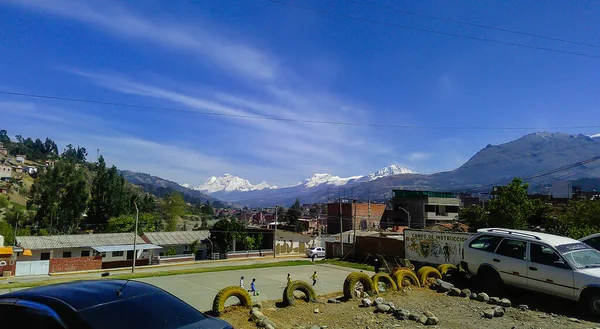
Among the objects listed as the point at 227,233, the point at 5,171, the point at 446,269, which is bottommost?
the point at 227,233

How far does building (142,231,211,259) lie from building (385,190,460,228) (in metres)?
44.1

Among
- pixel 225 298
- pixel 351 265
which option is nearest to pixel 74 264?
pixel 351 265

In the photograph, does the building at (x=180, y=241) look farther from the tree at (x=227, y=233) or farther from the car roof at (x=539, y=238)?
the car roof at (x=539, y=238)

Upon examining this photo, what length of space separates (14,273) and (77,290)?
45555mm

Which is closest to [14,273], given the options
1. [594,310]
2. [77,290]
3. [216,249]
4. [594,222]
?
[216,249]

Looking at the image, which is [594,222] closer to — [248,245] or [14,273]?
[248,245]

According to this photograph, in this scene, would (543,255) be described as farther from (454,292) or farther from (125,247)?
(125,247)

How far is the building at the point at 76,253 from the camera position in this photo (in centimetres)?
4119

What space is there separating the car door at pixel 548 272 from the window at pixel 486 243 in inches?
40.7

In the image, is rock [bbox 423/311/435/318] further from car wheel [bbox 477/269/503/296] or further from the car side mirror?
the car side mirror

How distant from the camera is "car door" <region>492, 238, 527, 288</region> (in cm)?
988

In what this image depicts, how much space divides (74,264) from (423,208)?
222ft

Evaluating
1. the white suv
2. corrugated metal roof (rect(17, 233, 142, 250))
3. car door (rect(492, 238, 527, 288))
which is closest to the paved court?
the white suv

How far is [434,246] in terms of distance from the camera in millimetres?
29469
